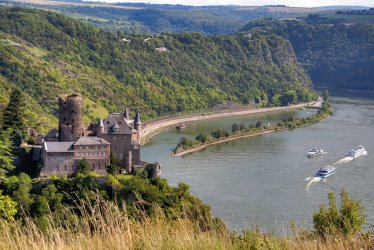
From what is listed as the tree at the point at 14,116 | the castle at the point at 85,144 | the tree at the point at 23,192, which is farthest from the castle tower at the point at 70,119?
the tree at the point at 23,192

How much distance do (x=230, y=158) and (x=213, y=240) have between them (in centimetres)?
3402

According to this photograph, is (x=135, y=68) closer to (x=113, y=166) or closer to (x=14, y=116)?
(x=14, y=116)

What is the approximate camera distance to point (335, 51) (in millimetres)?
103750

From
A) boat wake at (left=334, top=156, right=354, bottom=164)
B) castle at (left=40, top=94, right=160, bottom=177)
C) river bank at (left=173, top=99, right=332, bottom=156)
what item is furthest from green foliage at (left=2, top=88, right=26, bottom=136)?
boat wake at (left=334, top=156, right=354, bottom=164)

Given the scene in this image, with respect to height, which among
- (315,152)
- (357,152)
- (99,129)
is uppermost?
(99,129)

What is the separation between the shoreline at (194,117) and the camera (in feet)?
165

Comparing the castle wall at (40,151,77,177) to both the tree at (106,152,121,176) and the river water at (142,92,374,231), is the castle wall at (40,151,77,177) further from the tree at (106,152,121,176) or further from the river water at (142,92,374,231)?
the river water at (142,92,374,231)

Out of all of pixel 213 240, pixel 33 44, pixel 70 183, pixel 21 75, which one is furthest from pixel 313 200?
pixel 33 44

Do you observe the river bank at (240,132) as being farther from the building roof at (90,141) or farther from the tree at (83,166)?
the tree at (83,166)

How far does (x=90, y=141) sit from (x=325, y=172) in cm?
1473

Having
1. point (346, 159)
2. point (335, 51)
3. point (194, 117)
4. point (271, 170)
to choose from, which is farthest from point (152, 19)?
point (271, 170)

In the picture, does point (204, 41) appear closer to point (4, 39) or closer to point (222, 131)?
point (4, 39)

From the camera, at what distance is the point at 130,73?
66.5 m

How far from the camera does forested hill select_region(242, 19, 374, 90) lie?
95.9 meters
